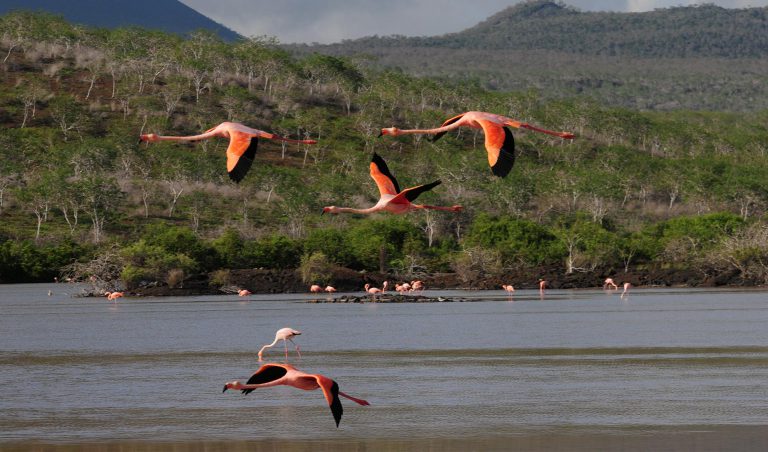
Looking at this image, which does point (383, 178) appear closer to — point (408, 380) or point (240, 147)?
point (240, 147)

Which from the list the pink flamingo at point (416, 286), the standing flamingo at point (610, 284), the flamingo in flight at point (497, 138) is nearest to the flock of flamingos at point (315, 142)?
the flamingo in flight at point (497, 138)

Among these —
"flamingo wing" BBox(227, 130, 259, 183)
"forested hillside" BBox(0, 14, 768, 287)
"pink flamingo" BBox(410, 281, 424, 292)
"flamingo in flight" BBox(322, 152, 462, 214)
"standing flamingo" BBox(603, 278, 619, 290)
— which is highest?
"flamingo wing" BBox(227, 130, 259, 183)

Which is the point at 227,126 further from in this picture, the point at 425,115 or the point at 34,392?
the point at 425,115

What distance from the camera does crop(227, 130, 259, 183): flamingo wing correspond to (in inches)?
632

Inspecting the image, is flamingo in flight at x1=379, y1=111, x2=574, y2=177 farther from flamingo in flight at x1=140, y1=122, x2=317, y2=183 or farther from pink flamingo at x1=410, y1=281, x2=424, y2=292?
pink flamingo at x1=410, y1=281, x2=424, y2=292

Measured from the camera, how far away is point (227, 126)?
53.7 ft

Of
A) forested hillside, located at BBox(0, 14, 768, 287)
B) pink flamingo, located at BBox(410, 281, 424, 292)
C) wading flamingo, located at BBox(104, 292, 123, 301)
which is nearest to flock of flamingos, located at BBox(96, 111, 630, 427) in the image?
wading flamingo, located at BBox(104, 292, 123, 301)

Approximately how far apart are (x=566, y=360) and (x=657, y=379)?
184 inches

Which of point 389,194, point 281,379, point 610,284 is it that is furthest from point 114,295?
point 281,379

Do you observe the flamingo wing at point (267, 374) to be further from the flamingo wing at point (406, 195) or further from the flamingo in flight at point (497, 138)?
the flamingo in flight at point (497, 138)

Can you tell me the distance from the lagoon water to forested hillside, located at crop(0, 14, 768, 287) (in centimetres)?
2608

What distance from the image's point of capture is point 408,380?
91.7 ft

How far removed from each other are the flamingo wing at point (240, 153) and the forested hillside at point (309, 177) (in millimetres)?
52434

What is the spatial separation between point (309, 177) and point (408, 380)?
88.9 metres
